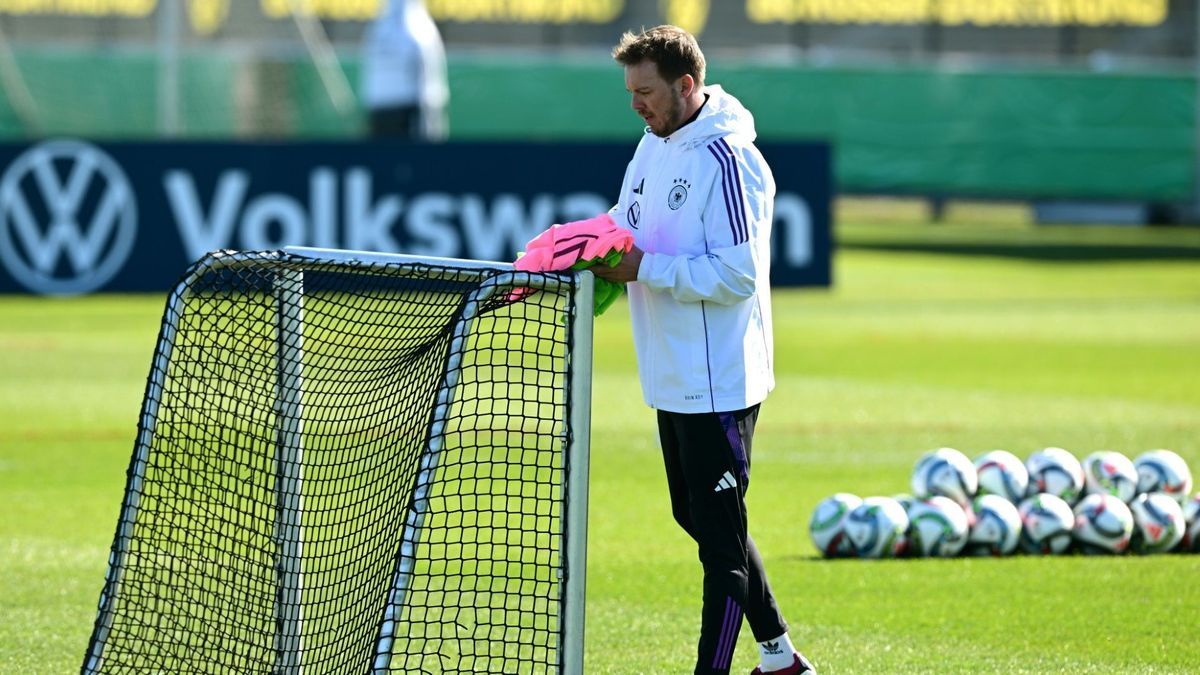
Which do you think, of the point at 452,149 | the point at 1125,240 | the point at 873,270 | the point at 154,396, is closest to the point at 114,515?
the point at 154,396

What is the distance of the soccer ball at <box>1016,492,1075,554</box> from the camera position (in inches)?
348

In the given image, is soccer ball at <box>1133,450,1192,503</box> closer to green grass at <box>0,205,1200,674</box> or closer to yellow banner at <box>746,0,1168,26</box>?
green grass at <box>0,205,1200,674</box>

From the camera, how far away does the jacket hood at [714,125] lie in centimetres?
588

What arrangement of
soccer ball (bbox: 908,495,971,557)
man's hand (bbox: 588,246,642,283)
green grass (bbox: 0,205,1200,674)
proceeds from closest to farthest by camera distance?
man's hand (bbox: 588,246,642,283) → green grass (bbox: 0,205,1200,674) → soccer ball (bbox: 908,495,971,557)

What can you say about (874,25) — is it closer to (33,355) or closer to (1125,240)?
(1125,240)

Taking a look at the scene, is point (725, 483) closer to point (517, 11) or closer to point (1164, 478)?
point (1164, 478)

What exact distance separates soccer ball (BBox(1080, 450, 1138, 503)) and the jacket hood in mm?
3853

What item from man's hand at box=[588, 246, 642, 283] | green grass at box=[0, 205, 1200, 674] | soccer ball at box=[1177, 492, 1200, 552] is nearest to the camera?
man's hand at box=[588, 246, 642, 283]

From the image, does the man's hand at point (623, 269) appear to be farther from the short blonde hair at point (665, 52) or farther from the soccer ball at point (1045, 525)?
the soccer ball at point (1045, 525)

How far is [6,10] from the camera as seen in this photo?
123 feet

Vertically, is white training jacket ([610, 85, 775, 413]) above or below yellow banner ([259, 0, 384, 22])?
below

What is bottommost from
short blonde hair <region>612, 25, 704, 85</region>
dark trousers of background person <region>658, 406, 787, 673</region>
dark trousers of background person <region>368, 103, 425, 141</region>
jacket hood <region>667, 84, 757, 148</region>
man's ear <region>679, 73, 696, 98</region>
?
dark trousers of background person <region>658, 406, 787, 673</region>

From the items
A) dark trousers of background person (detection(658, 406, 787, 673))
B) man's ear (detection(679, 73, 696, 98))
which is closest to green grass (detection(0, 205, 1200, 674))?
dark trousers of background person (detection(658, 406, 787, 673))

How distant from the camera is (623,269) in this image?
18.9 ft
